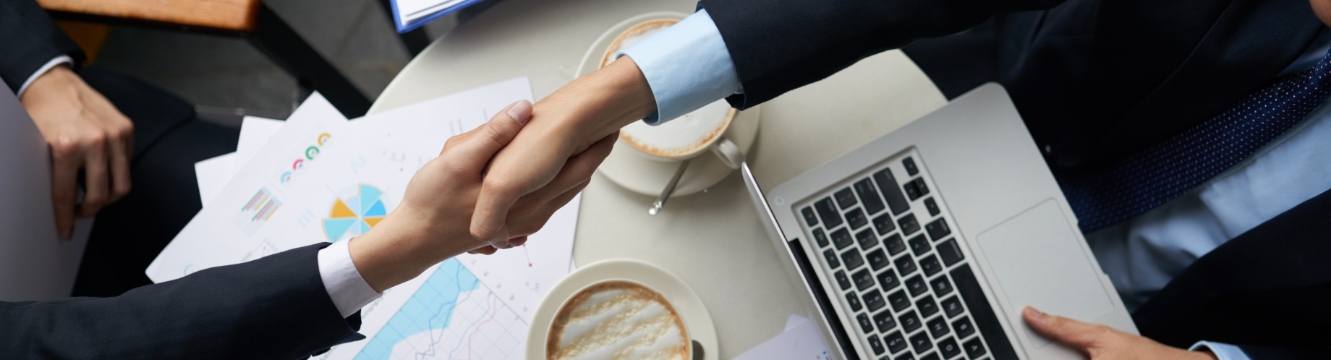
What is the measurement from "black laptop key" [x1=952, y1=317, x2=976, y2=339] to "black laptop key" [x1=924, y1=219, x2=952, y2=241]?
0.08 meters

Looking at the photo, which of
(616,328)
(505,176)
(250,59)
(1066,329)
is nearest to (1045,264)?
(1066,329)

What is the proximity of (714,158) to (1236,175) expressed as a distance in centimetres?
55

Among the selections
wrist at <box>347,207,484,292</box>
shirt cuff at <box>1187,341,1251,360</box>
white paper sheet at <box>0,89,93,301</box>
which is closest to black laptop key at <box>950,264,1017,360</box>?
shirt cuff at <box>1187,341,1251,360</box>

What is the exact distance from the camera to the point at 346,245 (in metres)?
0.71

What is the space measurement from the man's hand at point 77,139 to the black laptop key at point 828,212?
87 centimetres

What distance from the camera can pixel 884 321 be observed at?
73cm

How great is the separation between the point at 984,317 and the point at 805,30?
34cm

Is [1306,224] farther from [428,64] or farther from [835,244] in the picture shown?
[428,64]

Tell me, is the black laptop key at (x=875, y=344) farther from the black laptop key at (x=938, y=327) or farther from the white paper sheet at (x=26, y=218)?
the white paper sheet at (x=26, y=218)

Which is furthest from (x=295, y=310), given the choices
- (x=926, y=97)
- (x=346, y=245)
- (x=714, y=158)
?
(x=926, y=97)

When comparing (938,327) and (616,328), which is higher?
(616,328)

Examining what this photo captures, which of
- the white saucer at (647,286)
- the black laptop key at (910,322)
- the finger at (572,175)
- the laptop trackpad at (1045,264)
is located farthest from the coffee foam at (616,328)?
the laptop trackpad at (1045,264)

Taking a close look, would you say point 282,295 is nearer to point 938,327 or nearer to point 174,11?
point 174,11

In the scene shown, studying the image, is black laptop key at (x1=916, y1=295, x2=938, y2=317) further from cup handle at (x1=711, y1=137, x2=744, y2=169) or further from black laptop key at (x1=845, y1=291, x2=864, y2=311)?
cup handle at (x1=711, y1=137, x2=744, y2=169)
